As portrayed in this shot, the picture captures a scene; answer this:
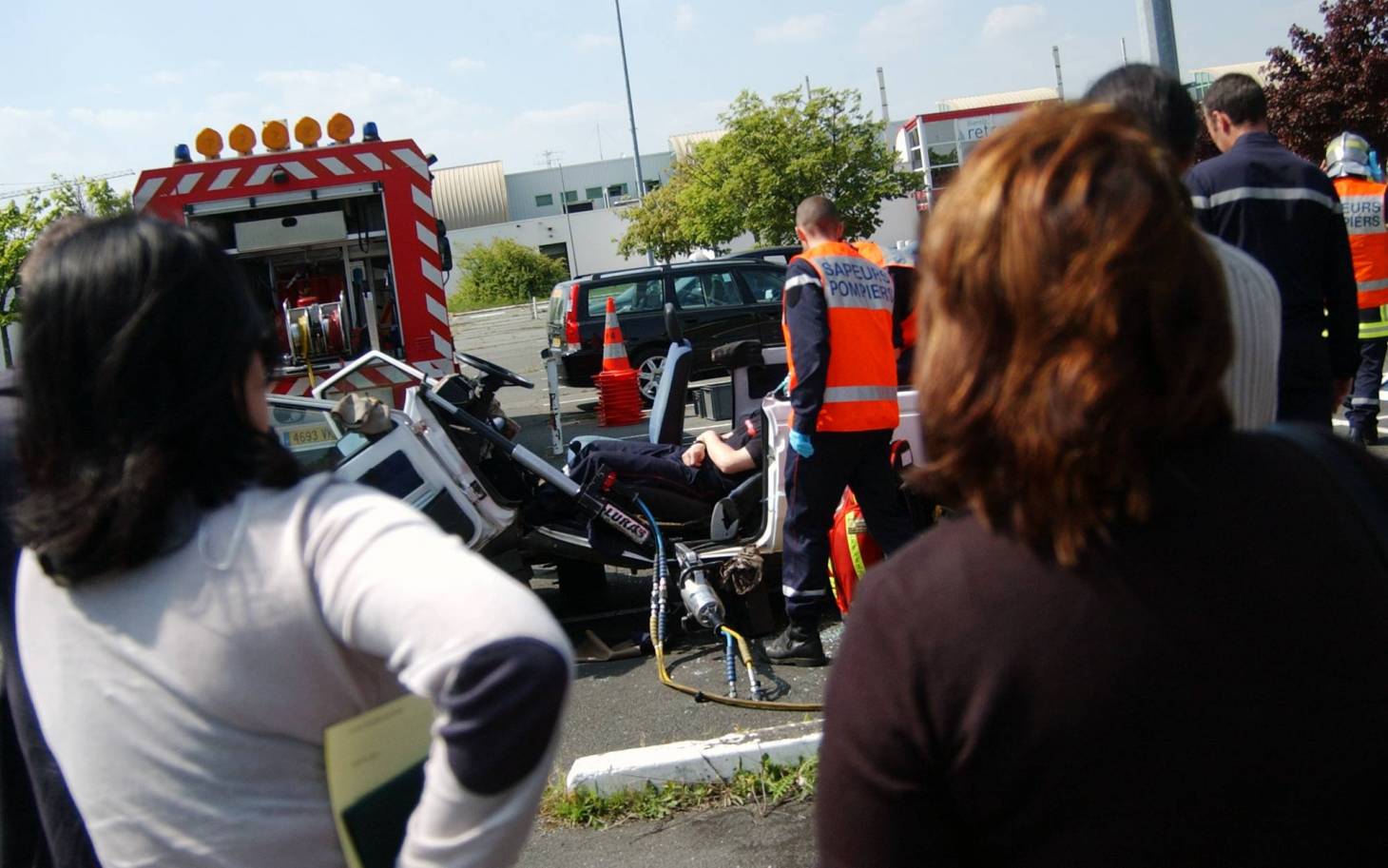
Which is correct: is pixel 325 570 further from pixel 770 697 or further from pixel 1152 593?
pixel 770 697

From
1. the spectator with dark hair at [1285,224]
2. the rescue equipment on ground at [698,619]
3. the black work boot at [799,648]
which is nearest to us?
the spectator with dark hair at [1285,224]

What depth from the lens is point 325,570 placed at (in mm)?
1317

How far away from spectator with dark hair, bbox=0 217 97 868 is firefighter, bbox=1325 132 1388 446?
7461 millimetres

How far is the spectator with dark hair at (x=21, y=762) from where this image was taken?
5.57 feet

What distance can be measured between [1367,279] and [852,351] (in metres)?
4.37

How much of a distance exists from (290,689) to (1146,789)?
0.86 meters

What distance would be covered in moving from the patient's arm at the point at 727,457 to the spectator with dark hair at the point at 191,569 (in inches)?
164

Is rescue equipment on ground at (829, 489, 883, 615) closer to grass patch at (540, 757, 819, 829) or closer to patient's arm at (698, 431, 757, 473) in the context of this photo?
patient's arm at (698, 431, 757, 473)

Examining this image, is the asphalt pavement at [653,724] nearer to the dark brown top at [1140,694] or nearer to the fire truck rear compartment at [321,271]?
the dark brown top at [1140,694]

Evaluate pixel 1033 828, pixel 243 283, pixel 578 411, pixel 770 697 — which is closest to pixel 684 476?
pixel 770 697

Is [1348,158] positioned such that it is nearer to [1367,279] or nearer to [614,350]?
[1367,279]

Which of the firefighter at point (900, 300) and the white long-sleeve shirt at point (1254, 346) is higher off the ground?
the firefighter at point (900, 300)

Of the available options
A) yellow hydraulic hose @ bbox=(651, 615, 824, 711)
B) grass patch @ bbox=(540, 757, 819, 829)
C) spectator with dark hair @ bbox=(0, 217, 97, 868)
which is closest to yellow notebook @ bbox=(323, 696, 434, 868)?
spectator with dark hair @ bbox=(0, 217, 97, 868)

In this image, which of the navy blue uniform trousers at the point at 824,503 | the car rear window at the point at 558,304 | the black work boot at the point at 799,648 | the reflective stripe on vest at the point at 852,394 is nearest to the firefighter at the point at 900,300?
the reflective stripe on vest at the point at 852,394
